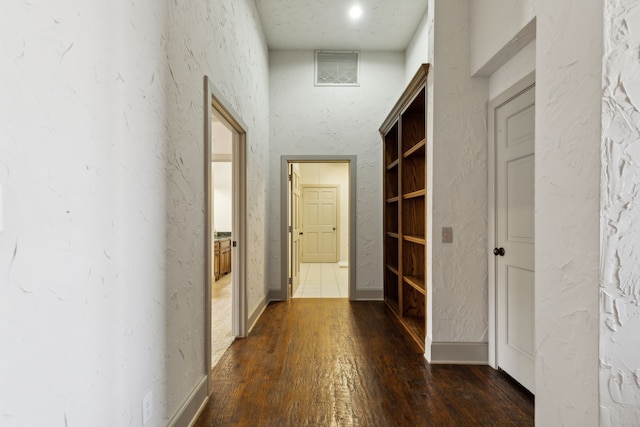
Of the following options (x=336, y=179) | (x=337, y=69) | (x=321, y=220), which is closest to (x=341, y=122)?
(x=337, y=69)

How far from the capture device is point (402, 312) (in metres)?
3.56

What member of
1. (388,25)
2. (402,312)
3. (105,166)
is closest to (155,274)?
(105,166)

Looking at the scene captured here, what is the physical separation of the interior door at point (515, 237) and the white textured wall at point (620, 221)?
0.94m

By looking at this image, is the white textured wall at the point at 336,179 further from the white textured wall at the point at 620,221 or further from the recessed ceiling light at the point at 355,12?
the white textured wall at the point at 620,221

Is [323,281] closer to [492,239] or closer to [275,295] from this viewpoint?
[275,295]

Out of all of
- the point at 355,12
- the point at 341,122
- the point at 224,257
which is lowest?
the point at 224,257

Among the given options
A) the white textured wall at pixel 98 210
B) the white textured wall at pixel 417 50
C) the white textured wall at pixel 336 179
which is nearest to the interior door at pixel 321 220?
the white textured wall at pixel 336 179

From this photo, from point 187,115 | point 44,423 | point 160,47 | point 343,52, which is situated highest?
point 343,52

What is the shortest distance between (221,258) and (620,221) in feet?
19.4

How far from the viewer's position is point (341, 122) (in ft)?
14.7

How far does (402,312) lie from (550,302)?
7.31 ft

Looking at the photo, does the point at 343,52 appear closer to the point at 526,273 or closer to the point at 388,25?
the point at 388,25

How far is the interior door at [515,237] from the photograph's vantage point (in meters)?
2.08

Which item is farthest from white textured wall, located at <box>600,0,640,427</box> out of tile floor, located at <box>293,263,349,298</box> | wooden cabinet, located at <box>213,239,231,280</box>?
wooden cabinet, located at <box>213,239,231,280</box>
